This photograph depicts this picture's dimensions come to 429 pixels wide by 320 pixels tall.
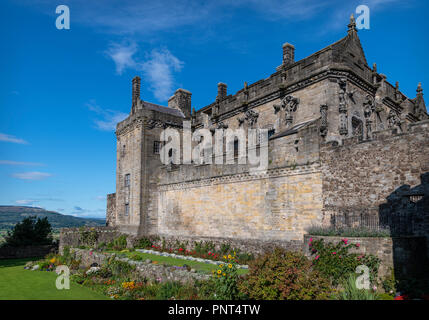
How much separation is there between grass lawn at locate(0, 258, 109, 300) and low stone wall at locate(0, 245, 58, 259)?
8.71 m

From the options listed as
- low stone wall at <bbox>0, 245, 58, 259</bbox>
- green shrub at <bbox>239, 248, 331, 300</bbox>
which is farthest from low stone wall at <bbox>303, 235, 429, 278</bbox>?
low stone wall at <bbox>0, 245, 58, 259</bbox>

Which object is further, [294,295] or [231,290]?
[231,290]

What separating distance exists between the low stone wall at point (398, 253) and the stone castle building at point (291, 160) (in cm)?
180

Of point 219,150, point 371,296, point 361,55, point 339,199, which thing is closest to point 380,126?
point 361,55

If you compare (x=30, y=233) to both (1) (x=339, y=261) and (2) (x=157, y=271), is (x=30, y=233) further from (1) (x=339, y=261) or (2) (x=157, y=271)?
(1) (x=339, y=261)

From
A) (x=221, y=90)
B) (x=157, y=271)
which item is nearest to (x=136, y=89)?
(x=221, y=90)

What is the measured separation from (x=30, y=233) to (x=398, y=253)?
3010 cm

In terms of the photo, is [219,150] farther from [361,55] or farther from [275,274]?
[275,274]

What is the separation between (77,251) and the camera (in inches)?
906

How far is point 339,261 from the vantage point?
11.6 meters

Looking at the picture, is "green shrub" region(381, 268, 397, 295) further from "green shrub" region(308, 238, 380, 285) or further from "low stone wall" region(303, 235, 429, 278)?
"green shrub" region(308, 238, 380, 285)

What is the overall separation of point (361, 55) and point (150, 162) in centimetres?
1815

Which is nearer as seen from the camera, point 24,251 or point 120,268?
point 120,268

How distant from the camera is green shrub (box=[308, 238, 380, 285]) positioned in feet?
36.2
